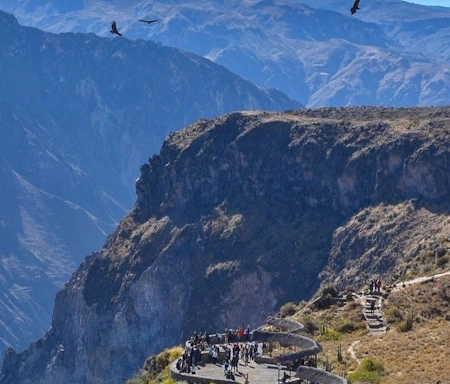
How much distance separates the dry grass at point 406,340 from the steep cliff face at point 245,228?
178 ft

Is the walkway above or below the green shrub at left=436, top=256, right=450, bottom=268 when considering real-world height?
below

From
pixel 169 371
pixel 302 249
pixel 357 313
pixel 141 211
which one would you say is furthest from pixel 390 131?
pixel 169 371

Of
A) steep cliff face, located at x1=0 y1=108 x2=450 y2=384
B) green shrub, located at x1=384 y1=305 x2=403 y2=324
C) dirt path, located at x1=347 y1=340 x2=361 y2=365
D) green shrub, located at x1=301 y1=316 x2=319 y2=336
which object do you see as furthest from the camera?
steep cliff face, located at x1=0 y1=108 x2=450 y2=384

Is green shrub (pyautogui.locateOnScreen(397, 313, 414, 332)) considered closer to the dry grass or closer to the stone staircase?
the dry grass

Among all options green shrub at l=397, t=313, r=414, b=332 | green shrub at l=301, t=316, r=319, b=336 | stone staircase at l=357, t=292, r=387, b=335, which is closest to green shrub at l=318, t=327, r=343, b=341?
green shrub at l=301, t=316, r=319, b=336

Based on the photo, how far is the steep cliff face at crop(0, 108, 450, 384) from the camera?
5187 inches

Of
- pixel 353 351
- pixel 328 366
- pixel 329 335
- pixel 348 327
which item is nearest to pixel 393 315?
pixel 348 327

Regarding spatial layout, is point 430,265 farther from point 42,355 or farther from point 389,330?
point 42,355

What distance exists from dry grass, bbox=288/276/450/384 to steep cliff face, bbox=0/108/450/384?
2132 inches

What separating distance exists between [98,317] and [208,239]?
1802 centimetres

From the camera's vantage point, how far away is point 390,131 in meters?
142

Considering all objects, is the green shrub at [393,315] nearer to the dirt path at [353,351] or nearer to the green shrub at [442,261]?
the dirt path at [353,351]

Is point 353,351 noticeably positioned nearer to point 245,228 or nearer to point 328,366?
point 328,366

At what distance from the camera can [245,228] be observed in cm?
14262
